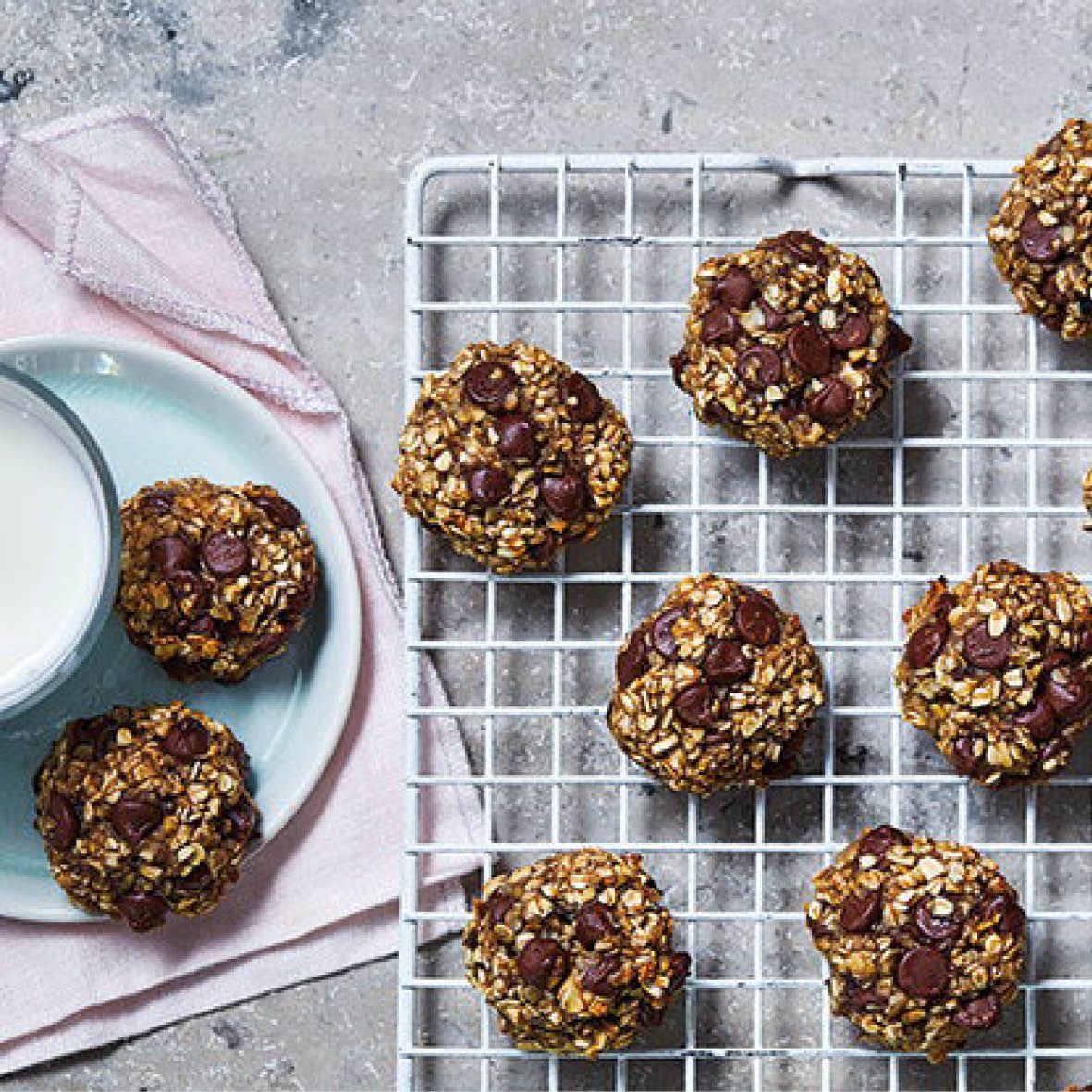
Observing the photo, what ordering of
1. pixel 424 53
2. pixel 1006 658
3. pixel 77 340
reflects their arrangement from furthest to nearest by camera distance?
pixel 424 53
pixel 77 340
pixel 1006 658

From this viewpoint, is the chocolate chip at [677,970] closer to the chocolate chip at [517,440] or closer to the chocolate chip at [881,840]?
the chocolate chip at [881,840]

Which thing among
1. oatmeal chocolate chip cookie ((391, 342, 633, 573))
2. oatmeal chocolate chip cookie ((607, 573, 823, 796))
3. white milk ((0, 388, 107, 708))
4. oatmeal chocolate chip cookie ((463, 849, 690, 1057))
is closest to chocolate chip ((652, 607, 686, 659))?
oatmeal chocolate chip cookie ((607, 573, 823, 796))

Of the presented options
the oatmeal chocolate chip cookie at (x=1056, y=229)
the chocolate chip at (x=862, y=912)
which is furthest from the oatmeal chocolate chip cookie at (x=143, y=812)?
the oatmeal chocolate chip cookie at (x=1056, y=229)

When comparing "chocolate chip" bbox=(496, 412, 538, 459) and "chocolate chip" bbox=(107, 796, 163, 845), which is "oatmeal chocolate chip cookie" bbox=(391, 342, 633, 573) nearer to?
"chocolate chip" bbox=(496, 412, 538, 459)

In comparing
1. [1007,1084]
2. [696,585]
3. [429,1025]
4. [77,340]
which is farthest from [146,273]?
[1007,1084]

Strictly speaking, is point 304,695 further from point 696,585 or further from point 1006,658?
point 1006,658

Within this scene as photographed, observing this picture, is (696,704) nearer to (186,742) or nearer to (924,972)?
(924,972)
